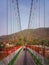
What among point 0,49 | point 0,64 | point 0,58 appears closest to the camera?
point 0,64

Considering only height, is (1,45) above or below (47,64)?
above

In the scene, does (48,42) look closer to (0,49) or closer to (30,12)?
(0,49)

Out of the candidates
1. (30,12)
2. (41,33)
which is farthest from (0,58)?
(30,12)

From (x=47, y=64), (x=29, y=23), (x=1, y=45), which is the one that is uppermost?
(x=29, y=23)

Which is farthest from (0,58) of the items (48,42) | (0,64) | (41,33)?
(41,33)

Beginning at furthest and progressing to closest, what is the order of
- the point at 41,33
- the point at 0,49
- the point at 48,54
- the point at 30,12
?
the point at 30,12 < the point at 41,33 < the point at 48,54 < the point at 0,49

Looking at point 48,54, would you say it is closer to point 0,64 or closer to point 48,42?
point 48,42

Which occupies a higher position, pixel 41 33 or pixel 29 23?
pixel 29 23

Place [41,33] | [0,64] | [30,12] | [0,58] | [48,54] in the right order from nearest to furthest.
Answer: [0,64], [0,58], [48,54], [41,33], [30,12]

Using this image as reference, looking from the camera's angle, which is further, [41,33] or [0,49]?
[41,33]
